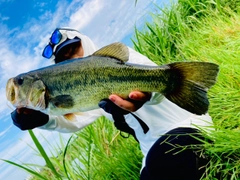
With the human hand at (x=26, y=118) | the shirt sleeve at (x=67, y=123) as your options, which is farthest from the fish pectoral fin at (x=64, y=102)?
the shirt sleeve at (x=67, y=123)

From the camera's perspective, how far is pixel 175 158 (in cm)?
242

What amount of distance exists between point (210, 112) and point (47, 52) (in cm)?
159

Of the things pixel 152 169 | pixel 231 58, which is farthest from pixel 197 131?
pixel 231 58

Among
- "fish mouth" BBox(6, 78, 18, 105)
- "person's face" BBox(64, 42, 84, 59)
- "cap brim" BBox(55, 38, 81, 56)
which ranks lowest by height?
"person's face" BBox(64, 42, 84, 59)

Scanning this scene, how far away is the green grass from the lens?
2.59 metres

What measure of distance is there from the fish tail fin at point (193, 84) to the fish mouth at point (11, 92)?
94cm

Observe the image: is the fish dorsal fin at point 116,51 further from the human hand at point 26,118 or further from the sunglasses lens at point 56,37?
the sunglasses lens at point 56,37

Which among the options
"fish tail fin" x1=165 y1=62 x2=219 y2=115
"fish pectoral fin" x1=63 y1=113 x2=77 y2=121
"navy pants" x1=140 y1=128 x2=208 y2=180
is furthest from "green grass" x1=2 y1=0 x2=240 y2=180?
"fish pectoral fin" x1=63 y1=113 x2=77 y2=121

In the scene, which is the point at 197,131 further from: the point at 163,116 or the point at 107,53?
the point at 107,53

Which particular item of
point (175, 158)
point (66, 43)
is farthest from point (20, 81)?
point (175, 158)

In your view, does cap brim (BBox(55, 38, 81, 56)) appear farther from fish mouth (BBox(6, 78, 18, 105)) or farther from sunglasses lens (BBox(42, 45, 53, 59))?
fish mouth (BBox(6, 78, 18, 105))

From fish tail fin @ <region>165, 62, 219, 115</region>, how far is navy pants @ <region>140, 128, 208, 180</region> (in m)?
0.49

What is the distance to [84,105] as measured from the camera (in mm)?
2125

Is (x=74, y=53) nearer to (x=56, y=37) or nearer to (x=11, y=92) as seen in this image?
(x=56, y=37)
